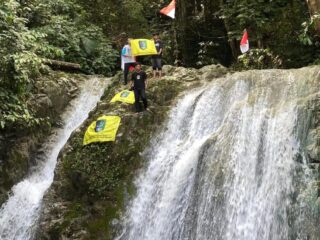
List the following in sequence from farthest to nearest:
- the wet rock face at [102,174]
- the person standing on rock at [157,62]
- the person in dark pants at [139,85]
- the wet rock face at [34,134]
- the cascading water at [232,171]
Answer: the person standing on rock at [157,62]
the wet rock face at [34,134]
the person in dark pants at [139,85]
the wet rock face at [102,174]
the cascading water at [232,171]

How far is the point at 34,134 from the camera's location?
12711 mm

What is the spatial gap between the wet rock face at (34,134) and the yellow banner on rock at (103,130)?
8.09ft

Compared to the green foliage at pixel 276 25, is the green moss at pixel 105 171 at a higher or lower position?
lower

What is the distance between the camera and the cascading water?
741 centimetres

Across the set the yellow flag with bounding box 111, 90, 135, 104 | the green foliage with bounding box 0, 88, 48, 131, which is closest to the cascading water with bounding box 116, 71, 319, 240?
the yellow flag with bounding box 111, 90, 135, 104

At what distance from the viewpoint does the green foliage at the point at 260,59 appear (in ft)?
43.7

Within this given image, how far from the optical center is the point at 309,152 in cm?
742

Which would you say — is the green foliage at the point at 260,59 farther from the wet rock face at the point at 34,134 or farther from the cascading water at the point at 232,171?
the wet rock face at the point at 34,134

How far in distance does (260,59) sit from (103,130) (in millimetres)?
5375

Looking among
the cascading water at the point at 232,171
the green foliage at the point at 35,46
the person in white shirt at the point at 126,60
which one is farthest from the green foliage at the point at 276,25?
the green foliage at the point at 35,46

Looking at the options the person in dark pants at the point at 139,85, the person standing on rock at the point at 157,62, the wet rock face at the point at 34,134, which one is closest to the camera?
the person in dark pants at the point at 139,85

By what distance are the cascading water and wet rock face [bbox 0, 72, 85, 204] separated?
389cm

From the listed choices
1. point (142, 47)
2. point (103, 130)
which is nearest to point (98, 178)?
point (103, 130)

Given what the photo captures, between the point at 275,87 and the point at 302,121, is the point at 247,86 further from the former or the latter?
the point at 302,121
